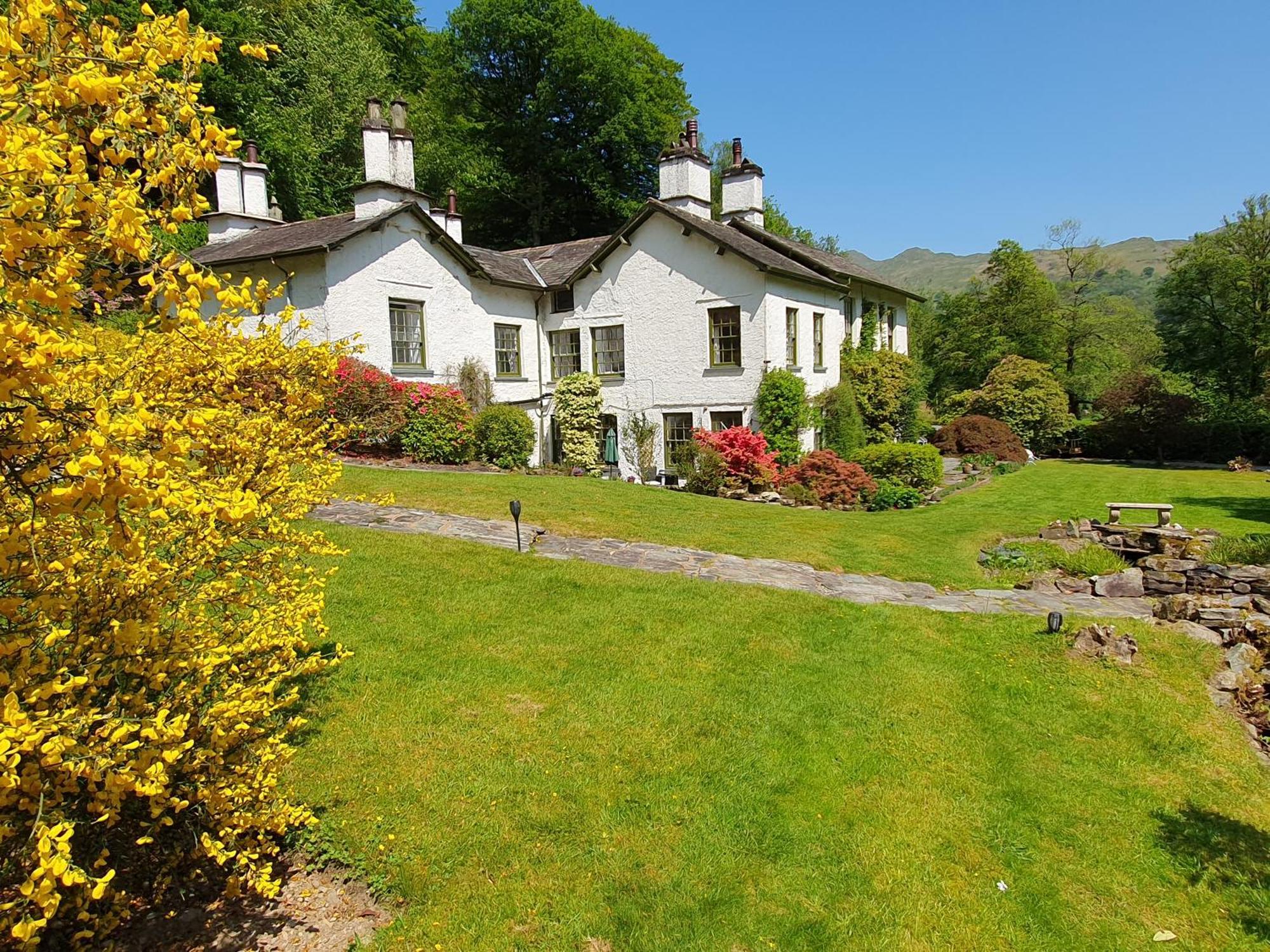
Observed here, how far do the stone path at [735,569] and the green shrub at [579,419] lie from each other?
1088 centimetres

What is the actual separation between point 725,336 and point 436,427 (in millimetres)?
9103

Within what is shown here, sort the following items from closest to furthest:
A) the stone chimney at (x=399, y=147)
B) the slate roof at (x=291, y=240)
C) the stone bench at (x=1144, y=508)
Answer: the stone bench at (x=1144, y=508) → the slate roof at (x=291, y=240) → the stone chimney at (x=399, y=147)

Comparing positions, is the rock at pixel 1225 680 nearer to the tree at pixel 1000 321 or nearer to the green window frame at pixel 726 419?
the green window frame at pixel 726 419

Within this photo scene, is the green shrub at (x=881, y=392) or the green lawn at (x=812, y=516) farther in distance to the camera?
the green shrub at (x=881, y=392)

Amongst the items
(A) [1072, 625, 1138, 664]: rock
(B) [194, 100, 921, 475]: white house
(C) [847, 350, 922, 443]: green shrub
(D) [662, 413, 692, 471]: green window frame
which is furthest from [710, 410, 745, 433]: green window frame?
(A) [1072, 625, 1138, 664]: rock

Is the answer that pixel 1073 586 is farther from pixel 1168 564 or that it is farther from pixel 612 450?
pixel 612 450

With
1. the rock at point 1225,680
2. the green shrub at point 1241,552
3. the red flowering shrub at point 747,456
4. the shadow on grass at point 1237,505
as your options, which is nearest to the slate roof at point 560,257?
the red flowering shrub at point 747,456

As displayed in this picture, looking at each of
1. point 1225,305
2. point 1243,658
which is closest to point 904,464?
point 1243,658

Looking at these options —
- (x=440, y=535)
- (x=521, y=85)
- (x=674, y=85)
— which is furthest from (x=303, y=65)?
(x=440, y=535)

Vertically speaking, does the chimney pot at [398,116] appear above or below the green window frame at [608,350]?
above

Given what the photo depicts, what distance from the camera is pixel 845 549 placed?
14562 millimetres

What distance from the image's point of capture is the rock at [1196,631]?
10.2m

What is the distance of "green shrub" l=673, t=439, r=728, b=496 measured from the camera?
70.0 feet

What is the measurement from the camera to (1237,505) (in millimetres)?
Result: 20078
